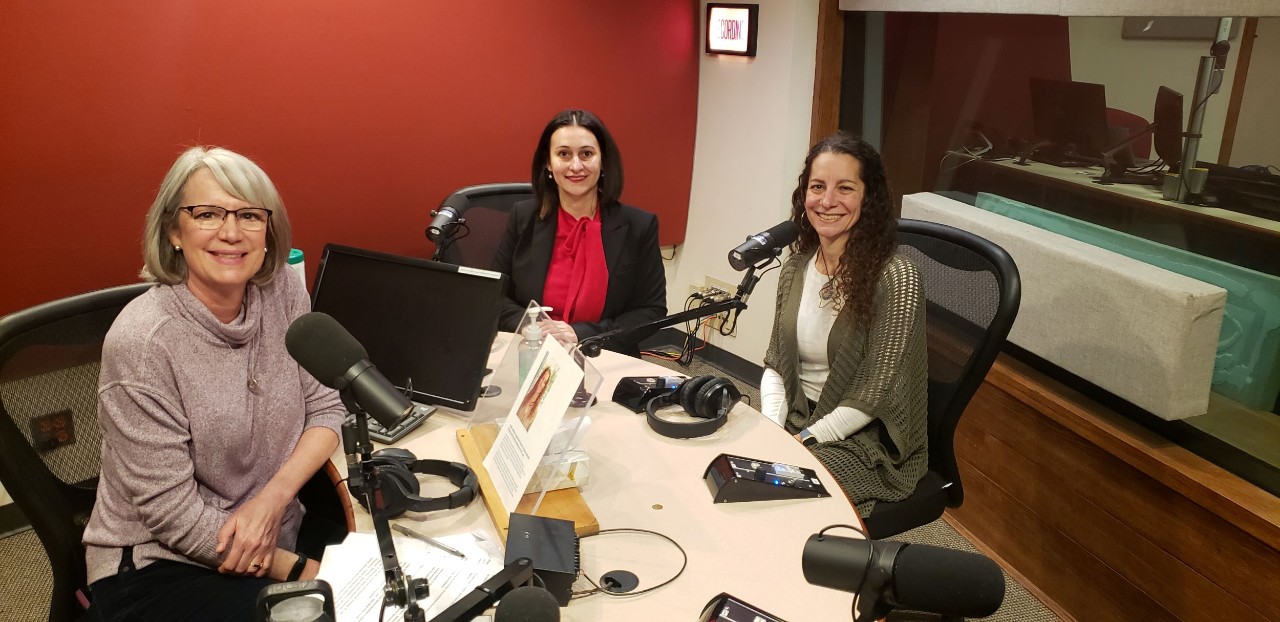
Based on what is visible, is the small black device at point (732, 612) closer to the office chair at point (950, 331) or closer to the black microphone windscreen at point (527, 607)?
the black microphone windscreen at point (527, 607)

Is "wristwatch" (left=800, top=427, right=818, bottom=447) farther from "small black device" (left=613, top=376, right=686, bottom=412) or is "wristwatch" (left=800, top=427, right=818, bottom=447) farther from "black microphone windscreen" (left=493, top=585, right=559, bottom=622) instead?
"black microphone windscreen" (left=493, top=585, right=559, bottom=622)

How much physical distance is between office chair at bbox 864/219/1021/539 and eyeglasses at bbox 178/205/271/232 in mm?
1417

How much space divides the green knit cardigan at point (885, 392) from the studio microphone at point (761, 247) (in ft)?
1.10

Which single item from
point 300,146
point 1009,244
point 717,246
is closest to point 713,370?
point 717,246

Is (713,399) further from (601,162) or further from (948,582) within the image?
(948,582)

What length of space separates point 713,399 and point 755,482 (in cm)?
32

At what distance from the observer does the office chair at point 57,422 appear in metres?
1.52

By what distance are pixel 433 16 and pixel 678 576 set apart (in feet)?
7.78

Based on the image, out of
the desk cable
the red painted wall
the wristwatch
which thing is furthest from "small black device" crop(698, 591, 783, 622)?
the red painted wall

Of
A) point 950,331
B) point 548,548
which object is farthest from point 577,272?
point 548,548

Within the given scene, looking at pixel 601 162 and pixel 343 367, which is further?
pixel 601 162

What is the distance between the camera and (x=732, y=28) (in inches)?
141

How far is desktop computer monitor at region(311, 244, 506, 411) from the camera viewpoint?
1860 millimetres

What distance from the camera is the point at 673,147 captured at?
12.8 feet
